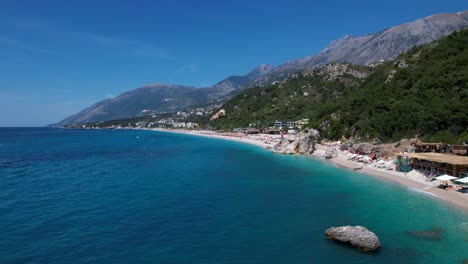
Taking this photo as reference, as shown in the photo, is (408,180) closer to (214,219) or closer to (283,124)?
(214,219)

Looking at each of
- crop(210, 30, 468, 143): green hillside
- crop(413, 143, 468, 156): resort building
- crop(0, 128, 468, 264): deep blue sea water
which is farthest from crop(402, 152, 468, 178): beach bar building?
crop(210, 30, 468, 143): green hillside

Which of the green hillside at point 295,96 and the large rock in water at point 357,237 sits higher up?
the green hillside at point 295,96

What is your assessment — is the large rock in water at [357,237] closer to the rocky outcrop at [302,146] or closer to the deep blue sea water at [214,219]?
the deep blue sea water at [214,219]

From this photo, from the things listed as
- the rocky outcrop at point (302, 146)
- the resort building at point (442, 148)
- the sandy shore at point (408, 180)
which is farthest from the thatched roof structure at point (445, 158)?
the rocky outcrop at point (302, 146)

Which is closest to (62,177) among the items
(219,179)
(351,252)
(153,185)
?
(153,185)

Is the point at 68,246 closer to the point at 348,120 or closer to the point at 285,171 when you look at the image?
the point at 285,171
